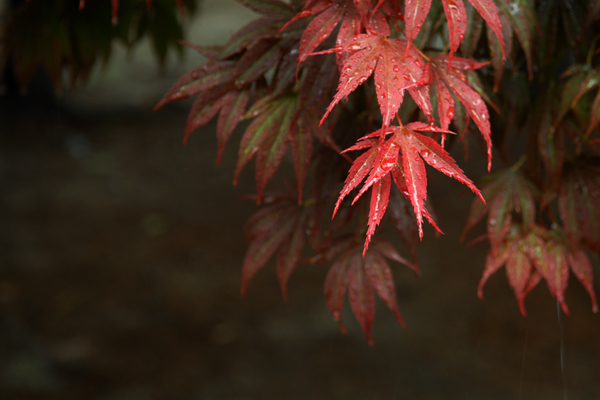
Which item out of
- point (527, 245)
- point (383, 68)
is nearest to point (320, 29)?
point (383, 68)

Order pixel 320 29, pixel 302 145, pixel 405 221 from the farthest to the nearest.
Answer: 1. pixel 405 221
2. pixel 302 145
3. pixel 320 29

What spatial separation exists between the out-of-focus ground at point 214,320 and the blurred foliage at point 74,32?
57.9 inches

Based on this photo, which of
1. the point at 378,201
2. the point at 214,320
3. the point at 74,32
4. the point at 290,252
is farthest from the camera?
the point at 214,320

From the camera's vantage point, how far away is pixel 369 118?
93 cm

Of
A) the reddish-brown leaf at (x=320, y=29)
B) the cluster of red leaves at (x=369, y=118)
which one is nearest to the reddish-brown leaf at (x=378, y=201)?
the cluster of red leaves at (x=369, y=118)

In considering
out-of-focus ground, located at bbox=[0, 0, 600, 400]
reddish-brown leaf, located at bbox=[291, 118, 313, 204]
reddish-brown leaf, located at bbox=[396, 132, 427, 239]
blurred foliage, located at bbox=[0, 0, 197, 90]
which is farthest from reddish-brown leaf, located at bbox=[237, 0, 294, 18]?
out-of-focus ground, located at bbox=[0, 0, 600, 400]

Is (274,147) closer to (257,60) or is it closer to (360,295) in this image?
(257,60)

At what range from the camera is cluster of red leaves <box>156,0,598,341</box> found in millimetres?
677

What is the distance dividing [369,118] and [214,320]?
7.10 feet

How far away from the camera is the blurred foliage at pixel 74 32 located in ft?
5.13

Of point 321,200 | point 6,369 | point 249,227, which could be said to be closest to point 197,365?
point 6,369

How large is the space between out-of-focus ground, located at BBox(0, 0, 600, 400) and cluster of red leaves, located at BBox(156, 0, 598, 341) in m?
1.44

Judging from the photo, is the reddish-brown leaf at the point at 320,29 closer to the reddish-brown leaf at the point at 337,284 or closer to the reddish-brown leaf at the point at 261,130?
the reddish-brown leaf at the point at 261,130

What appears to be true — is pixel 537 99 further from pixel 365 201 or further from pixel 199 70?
pixel 199 70
